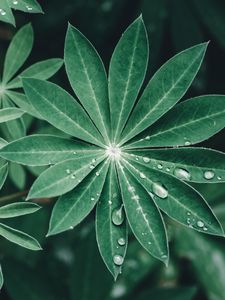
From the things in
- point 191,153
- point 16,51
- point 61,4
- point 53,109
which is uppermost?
point 61,4

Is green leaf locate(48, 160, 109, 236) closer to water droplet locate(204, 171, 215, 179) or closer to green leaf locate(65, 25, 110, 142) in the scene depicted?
green leaf locate(65, 25, 110, 142)

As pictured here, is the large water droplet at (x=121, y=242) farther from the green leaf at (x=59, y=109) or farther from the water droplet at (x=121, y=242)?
the green leaf at (x=59, y=109)

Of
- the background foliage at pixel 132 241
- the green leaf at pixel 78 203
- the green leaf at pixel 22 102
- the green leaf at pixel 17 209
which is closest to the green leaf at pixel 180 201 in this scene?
the green leaf at pixel 78 203

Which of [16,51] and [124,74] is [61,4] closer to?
[16,51]

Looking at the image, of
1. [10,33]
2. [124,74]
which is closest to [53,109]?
[124,74]

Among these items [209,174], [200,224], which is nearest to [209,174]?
[209,174]

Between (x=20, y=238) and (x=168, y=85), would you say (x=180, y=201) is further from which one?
(x=20, y=238)
